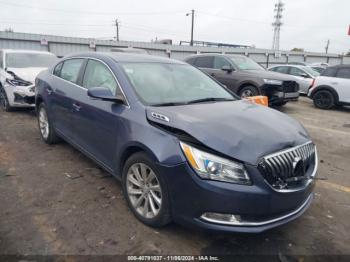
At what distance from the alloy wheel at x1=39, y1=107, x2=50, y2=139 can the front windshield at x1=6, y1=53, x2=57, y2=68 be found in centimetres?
370

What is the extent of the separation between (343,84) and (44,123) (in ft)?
31.8

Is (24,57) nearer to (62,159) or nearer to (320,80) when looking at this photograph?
(62,159)

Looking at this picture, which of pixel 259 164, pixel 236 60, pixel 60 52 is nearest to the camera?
pixel 259 164

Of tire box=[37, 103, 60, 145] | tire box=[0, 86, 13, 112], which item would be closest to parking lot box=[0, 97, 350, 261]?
tire box=[37, 103, 60, 145]

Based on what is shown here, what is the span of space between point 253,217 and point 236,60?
8.51 m

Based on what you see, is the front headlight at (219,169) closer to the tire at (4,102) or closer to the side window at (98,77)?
the side window at (98,77)

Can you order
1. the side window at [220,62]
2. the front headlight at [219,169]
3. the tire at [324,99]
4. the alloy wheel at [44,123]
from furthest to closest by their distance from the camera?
1. the tire at [324,99]
2. the side window at [220,62]
3. the alloy wheel at [44,123]
4. the front headlight at [219,169]

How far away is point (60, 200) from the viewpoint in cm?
352

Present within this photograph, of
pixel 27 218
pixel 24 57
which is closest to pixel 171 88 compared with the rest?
pixel 27 218

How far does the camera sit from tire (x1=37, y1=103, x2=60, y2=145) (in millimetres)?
5227

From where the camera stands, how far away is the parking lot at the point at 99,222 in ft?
8.96

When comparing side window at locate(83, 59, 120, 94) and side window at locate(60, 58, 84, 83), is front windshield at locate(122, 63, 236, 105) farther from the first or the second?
side window at locate(60, 58, 84, 83)

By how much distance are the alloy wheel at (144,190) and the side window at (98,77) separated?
3.33 feet

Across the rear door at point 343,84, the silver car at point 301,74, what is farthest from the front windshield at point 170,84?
the silver car at point 301,74
